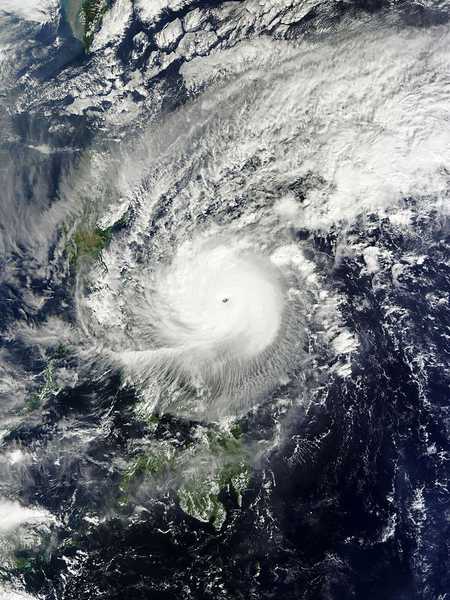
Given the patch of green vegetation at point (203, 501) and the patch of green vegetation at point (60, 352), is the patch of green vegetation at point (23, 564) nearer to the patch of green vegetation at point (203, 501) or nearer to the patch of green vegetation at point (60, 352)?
the patch of green vegetation at point (203, 501)

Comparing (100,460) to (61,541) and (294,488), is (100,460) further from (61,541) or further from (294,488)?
(294,488)

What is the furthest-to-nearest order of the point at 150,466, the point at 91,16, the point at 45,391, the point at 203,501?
the point at 91,16
the point at 45,391
the point at 150,466
the point at 203,501

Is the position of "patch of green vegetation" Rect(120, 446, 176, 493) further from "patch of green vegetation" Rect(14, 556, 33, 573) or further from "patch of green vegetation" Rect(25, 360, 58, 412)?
"patch of green vegetation" Rect(14, 556, 33, 573)

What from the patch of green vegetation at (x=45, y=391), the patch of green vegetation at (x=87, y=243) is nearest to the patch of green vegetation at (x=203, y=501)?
the patch of green vegetation at (x=45, y=391)

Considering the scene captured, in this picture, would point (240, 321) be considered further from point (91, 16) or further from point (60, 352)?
point (91, 16)

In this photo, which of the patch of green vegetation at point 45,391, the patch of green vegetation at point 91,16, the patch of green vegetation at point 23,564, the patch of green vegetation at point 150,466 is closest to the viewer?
the patch of green vegetation at point 150,466

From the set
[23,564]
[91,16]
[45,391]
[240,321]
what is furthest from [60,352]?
[91,16]
